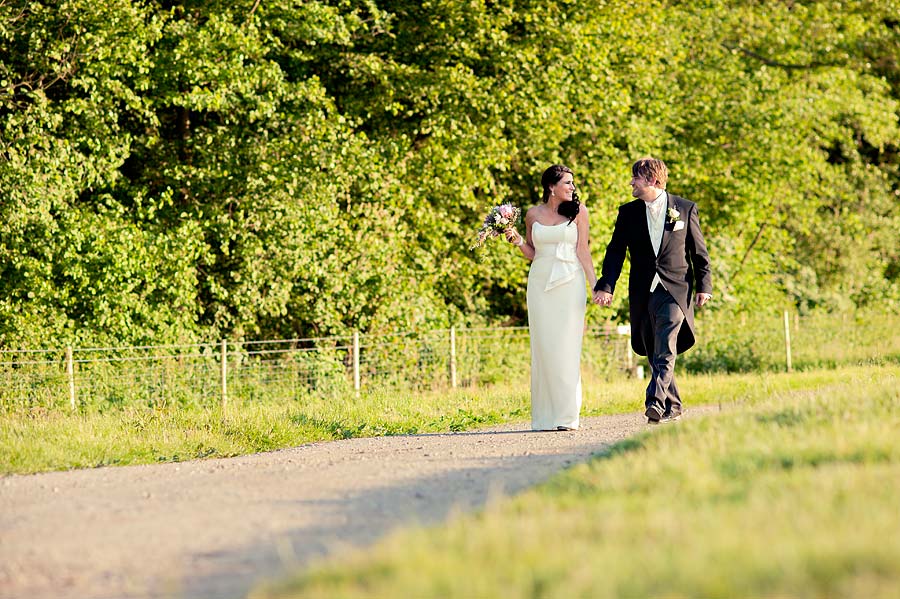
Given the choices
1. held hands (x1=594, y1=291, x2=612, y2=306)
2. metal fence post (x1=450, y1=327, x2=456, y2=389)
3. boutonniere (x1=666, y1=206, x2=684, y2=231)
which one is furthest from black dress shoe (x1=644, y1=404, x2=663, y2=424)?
metal fence post (x1=450, y1=327, x2=456, y2=389)

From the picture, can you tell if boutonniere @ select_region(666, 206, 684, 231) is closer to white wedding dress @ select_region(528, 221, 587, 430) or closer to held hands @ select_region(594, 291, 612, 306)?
held hands @ select_region(594, 291, 612, 306)

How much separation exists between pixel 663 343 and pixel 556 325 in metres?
0.99

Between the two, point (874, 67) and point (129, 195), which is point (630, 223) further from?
point (874, 67)

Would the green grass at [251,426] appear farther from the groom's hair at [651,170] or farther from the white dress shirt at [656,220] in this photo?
the groom's hair at [651,170]

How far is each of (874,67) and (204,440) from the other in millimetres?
29938

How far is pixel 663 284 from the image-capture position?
425 inches

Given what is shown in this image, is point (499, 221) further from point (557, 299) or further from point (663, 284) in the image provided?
point (663, 284)

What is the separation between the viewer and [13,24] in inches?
764

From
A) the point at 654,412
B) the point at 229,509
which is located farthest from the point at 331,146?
the point at 229,509

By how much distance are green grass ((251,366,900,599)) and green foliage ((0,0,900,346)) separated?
14459 mm

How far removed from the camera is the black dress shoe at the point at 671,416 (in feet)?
35.4

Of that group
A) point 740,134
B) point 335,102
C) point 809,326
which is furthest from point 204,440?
point 740,134

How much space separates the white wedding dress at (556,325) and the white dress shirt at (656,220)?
29.5 inches

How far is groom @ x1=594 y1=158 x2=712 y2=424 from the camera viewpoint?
10750 mm
